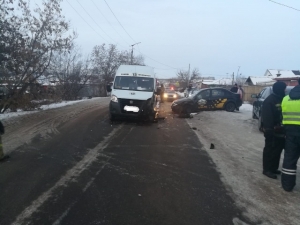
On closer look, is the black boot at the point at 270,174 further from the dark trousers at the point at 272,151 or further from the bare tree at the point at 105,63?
the bare tree at the point at 105,63

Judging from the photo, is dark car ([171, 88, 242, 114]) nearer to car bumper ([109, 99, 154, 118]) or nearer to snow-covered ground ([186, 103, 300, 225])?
snow-covered ground ([186, 103, 300, 225])

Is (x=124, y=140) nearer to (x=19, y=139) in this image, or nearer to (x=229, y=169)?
(x=19, y=139)

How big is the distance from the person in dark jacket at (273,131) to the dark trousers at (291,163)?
1.78ft

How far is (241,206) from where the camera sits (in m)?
4.55

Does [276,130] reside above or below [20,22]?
below

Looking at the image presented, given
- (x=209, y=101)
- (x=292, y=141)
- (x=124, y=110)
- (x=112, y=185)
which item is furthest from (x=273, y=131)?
(x=209, y=101)

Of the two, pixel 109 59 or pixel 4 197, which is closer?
pixel 4 197

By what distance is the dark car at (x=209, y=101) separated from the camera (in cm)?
1784

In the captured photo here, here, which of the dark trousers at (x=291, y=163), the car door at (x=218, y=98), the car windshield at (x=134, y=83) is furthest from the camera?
the car door at (x=218, y=98)

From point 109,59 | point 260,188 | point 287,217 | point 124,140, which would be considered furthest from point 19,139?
point 109,59

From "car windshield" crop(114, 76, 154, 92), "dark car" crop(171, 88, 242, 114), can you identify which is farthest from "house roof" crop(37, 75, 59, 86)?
"dark car" crop(171, 88, 242, 114)

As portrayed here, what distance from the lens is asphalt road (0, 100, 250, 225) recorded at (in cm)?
411

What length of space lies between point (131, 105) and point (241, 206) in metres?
8.54

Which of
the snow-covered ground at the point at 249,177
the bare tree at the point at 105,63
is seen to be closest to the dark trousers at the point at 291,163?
the snow-covered ground at the point at 249,177
